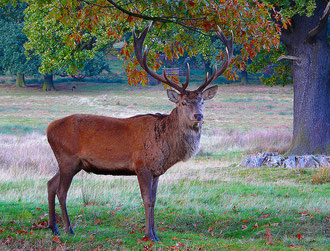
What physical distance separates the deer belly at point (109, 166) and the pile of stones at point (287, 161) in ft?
25.3

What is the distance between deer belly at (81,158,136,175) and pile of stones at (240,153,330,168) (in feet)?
25.3

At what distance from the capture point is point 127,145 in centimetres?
684

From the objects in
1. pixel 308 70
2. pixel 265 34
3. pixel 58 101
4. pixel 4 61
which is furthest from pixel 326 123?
pixel 4 61

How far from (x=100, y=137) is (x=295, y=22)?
9623 millimetres

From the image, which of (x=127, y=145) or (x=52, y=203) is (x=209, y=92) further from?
Result: (x=52, y=203)

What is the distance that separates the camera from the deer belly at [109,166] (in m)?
6.78

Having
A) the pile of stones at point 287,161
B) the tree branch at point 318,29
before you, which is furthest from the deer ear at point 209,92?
the tree branch at point 318,29

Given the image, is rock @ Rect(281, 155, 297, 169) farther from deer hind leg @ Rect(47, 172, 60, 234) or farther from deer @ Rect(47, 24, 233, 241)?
deer hind leg @ Rect(47, 172, 60, 234)

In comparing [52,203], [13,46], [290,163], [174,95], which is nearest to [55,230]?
[52,203]

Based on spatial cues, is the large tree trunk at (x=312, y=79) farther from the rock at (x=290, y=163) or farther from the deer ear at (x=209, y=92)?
the deer ear at (x=209, y=92)

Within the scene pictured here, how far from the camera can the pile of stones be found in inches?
527

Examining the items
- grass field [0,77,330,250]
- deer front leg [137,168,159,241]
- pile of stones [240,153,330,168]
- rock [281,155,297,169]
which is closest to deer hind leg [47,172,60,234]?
grass field [0,77,330,250]

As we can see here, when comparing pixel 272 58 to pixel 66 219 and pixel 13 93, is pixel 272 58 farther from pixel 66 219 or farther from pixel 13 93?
pixel 13 93

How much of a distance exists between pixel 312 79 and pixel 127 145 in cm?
932
